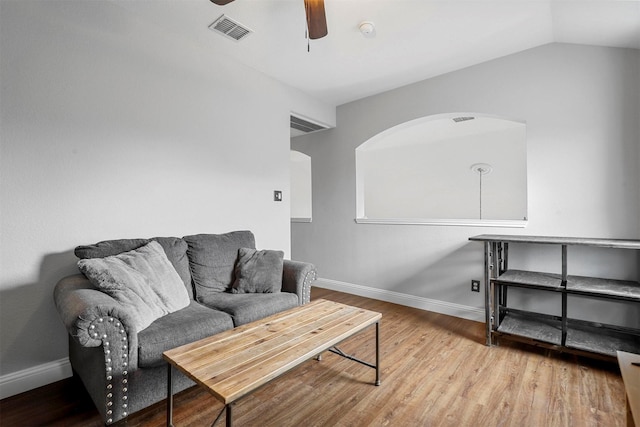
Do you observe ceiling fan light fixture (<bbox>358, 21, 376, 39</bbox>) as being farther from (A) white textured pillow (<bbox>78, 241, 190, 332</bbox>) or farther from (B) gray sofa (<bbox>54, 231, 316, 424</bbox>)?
(A) white textured pillow (<bbox>78, 241, 190, 332</bbox>)

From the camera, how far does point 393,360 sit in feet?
7.15

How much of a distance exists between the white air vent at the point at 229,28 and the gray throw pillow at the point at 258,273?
6.03 feet

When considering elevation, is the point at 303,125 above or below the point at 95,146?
above

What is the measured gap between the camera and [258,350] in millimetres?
1378

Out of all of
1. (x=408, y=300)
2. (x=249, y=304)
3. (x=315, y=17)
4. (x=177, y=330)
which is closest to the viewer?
(x=177, y=330)

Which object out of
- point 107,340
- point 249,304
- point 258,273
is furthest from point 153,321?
point 258,273

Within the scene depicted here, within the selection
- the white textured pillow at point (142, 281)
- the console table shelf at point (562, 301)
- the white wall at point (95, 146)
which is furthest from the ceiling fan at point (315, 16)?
the console table shelf at point (562, 301)

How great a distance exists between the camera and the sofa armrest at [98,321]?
4.29ft

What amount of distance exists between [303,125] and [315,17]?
2.32 meters

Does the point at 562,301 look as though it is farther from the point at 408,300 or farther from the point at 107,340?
the point at 107,340

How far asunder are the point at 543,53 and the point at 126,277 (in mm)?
3632

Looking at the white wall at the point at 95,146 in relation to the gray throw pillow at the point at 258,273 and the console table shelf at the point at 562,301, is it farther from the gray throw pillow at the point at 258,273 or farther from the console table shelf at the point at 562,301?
the console table shelf at the point at 562,301

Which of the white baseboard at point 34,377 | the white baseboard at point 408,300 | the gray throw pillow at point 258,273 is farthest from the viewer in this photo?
the white baseboard at point 408,300

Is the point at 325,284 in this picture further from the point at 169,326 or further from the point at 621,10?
the point at 621,10
